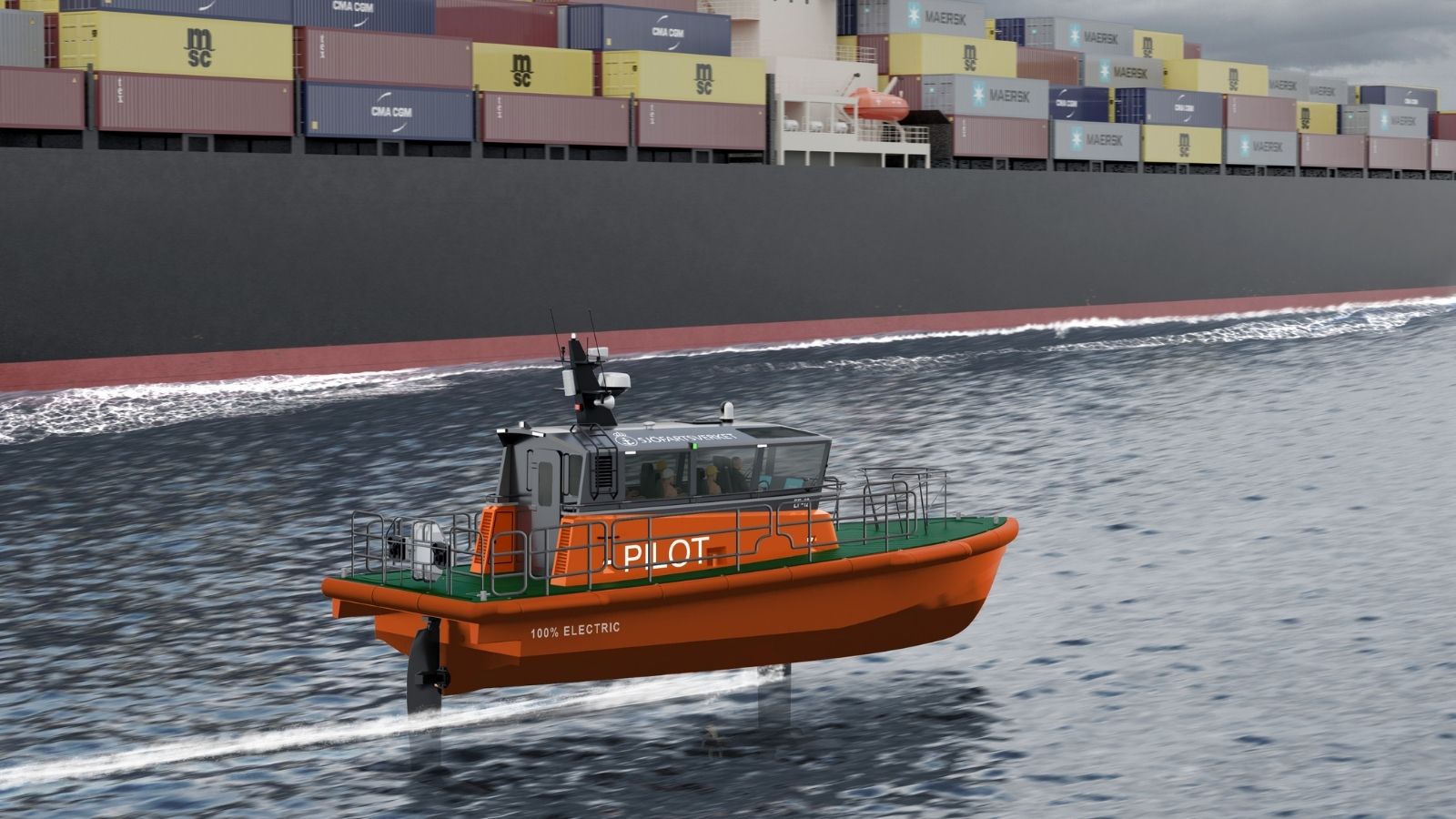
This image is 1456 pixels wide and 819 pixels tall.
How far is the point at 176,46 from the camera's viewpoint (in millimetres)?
29891

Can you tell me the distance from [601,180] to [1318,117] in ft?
104

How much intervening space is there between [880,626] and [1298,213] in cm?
4509

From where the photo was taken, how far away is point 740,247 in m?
38.6

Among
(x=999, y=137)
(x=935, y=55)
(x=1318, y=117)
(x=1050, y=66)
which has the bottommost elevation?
(x=999, y=137)

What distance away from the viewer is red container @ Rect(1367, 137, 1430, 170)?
56.4 meters

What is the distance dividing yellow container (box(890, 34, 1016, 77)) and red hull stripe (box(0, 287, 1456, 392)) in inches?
271

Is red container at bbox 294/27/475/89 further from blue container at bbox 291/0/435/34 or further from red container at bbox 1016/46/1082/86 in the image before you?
red container at bbox 1016/46/1082/86

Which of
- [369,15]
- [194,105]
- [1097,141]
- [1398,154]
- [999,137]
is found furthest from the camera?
[1398,154]

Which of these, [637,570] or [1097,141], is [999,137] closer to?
[1097,141]

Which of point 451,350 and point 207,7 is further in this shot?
point 451,350

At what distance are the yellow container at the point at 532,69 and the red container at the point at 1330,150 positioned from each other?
29224mm

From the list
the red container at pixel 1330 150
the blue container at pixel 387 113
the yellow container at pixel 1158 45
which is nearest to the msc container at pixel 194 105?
the blue container at pixel 387 113

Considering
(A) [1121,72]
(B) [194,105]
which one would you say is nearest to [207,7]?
(B) [194,105]

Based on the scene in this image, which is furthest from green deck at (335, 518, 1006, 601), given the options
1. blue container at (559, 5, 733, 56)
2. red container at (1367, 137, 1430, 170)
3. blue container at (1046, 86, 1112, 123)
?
red container at (1367, 137, 1430, 170)
